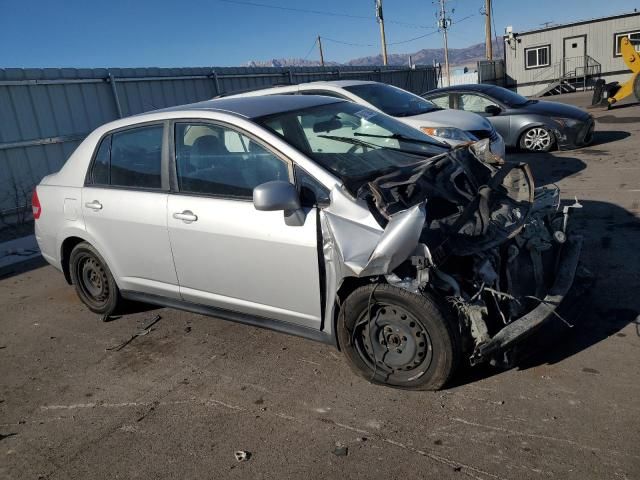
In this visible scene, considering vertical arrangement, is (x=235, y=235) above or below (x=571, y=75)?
below

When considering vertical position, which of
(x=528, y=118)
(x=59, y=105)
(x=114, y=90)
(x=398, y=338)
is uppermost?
(x=114, y=90)

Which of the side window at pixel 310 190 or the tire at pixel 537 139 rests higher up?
the side window at pixel 310 190

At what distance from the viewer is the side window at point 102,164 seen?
436 centimetres

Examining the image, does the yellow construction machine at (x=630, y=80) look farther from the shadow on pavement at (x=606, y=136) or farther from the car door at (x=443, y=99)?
the car door at (x=443, y=99)

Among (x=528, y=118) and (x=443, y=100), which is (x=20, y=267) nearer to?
(x=443, y=100)

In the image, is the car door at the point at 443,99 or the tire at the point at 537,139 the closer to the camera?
the tire at the point at 537,139

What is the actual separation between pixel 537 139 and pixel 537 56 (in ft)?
82.6

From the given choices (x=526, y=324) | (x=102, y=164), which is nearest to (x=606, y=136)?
(x=526, y=324)

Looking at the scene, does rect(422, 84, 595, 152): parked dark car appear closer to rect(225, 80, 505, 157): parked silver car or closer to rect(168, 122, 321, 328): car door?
rect(225, 80, 505, 157): parked silver car

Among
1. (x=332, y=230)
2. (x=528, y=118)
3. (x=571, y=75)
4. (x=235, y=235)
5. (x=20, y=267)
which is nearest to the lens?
(x=332, y=230)

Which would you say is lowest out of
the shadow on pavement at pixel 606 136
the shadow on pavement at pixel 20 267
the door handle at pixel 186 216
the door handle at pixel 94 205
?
the shadow on pavement at pixel 20 267

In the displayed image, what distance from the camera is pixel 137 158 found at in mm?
4141

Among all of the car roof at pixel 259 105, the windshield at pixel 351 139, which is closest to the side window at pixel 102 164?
the car roof at pixel 259 105

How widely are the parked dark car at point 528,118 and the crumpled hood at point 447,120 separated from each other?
2.50 meters
